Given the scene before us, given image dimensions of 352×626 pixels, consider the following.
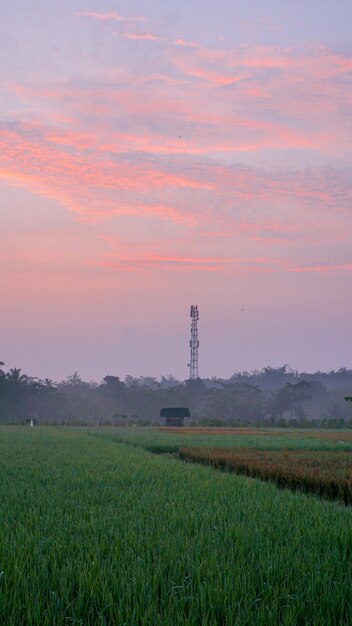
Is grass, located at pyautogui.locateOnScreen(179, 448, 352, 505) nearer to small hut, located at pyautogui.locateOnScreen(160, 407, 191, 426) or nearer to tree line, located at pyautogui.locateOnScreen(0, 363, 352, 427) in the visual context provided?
small hut, located at pyautogui.locateOnScreen(160, 407, 191, 426)

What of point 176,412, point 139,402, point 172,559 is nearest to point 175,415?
point 176,412

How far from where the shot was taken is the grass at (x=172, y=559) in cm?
379

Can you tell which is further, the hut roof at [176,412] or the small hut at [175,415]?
the hut roof at [176,412]

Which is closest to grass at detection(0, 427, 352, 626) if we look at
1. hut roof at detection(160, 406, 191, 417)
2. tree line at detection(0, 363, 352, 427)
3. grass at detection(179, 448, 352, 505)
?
grass at detection(179, 448, 352, 505)

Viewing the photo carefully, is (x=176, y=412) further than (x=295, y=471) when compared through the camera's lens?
Yes

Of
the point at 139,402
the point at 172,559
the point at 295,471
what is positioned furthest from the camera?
the point at 139,402

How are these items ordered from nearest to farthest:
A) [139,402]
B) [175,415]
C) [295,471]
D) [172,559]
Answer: [172,559]
[295,471]
[175,415]
[139,402]

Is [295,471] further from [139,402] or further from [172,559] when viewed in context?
[139,402]

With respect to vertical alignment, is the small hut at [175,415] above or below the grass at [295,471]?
above

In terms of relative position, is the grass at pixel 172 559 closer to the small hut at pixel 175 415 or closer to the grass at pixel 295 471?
the grass at pixel 295 471

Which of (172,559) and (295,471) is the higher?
(295,471)

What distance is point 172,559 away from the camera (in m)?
4.91

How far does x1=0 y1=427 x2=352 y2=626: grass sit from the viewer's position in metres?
3.79

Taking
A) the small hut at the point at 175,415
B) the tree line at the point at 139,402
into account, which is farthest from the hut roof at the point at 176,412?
the tree line at the point at 139,402
